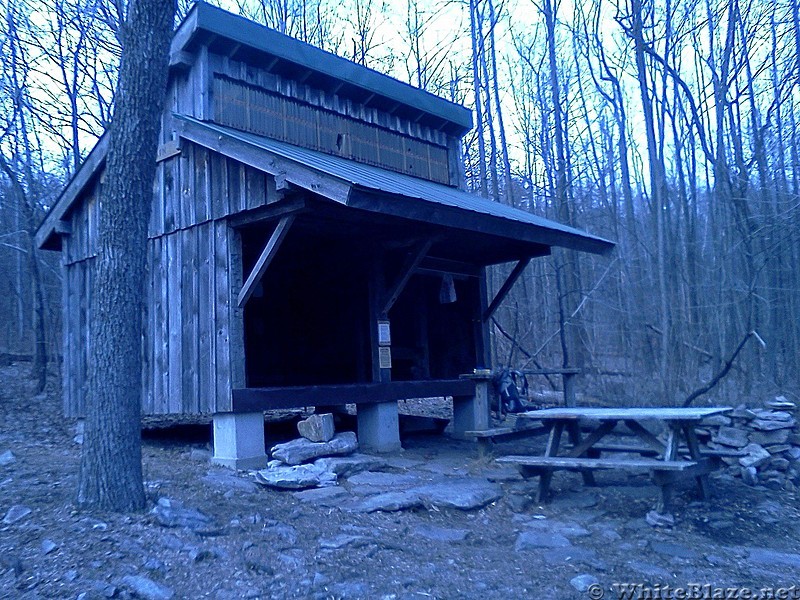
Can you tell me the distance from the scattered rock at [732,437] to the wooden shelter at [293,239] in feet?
10.8

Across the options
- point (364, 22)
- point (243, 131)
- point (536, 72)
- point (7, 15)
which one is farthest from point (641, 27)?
point (7, 15)

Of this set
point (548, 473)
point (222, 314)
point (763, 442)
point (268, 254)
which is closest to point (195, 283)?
point (222, 314)

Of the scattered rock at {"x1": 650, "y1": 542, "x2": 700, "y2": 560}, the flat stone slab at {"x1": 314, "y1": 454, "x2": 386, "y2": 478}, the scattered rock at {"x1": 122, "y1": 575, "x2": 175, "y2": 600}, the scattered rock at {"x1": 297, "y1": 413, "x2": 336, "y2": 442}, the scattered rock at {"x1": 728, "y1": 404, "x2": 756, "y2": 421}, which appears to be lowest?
the scattered rock at {"x1": 650, "y1": 542, "x2": 700, "y2": 560}

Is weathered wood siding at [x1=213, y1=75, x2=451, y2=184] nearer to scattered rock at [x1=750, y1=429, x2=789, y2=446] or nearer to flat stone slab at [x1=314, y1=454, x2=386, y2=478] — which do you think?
flat stone slab at [x1=314, y1=454, x2=386, y2=478]

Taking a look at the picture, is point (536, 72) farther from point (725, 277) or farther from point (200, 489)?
point (200, 489)

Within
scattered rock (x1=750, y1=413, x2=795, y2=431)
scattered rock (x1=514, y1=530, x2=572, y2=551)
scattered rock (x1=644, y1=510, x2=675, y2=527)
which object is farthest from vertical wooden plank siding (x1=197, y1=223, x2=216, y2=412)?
scattered rock (x1=750, y1=413, x2=795, y2=431)

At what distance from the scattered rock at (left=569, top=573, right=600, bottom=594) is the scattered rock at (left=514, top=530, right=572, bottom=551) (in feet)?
2.71

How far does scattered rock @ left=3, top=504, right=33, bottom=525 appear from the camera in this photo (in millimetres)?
5809

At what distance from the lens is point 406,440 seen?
38.2 ft

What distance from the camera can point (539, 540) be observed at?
6.44 meters

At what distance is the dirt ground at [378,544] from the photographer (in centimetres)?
509

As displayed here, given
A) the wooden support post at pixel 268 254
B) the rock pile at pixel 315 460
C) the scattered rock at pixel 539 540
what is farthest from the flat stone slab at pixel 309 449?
the scattered rock at pixel 539 540

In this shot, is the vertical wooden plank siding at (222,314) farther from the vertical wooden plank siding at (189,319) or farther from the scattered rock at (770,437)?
the scattered rock at (770,437)

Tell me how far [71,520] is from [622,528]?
4.61 m
